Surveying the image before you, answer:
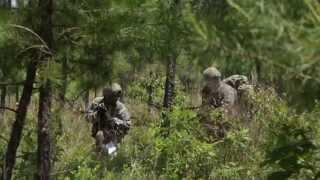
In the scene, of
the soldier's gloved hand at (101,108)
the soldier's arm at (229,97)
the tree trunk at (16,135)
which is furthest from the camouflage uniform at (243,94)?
the tree trunk at (16,135)

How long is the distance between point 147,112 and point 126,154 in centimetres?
344

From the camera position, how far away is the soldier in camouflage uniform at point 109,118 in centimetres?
852

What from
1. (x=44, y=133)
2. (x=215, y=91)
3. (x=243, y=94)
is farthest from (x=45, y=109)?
(x=243, y=94)

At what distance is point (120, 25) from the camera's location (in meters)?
4.43

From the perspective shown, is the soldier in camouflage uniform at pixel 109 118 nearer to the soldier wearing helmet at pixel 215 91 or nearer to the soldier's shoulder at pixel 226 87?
the soldier wearing helmet at pixel 215 91

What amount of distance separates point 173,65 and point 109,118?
1.08 meters

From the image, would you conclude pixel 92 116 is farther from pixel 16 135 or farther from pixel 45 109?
pixel 45 109

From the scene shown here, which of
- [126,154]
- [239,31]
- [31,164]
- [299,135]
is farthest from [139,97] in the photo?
[239,31]

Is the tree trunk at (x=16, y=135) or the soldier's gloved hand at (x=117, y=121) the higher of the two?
the tree trunk at (x=16, y=135)

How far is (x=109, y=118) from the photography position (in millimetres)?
8711

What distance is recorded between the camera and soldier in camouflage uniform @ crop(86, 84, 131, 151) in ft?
28.0

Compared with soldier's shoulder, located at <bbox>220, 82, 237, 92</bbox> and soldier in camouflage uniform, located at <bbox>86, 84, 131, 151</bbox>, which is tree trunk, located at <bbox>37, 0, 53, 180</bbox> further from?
soldier's shoulder, located at <bbox>220, 82, 237, 92</bbox>

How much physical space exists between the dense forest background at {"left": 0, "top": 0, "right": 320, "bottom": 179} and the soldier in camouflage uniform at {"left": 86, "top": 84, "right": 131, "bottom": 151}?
0.19m

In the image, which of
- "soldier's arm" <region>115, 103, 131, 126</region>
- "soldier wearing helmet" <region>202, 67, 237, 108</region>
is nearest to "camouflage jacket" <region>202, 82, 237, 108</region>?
"soldier wearing helmet" <region>202, 67, 237, 108</region>
